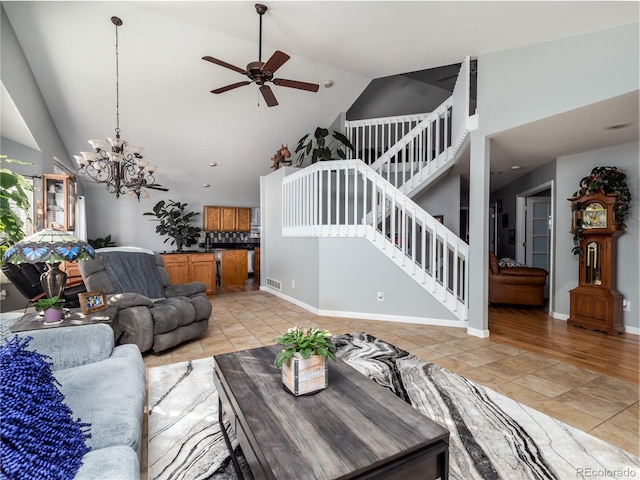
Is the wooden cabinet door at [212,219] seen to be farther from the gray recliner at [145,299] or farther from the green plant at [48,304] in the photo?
the green plant at [48,304]

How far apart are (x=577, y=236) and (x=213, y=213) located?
7402 millimetres

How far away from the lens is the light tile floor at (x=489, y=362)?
211cm

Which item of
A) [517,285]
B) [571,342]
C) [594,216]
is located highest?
[594,216]

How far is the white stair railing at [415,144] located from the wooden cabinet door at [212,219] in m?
4.02

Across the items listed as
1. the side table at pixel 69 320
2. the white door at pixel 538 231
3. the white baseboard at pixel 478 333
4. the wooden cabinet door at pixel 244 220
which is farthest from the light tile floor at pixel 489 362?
the wooden cabinet door at pixel 244 220

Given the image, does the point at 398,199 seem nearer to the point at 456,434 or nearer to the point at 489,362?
the point at 489,362

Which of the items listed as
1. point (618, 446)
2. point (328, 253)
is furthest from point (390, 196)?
point (618, 446)

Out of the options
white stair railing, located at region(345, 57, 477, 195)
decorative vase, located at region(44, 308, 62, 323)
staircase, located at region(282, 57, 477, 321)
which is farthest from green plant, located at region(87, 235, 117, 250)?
white stair railing, located at region(345, 57, 477, 195)

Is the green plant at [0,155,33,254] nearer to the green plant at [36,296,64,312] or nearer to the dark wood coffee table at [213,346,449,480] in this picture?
the green plant at [36,296,64,312]

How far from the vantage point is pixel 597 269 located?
160 inches

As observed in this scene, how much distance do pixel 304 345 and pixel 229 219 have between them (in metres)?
7.55

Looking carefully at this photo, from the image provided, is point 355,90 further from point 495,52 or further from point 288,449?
point 288,449

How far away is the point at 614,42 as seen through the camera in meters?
2.69

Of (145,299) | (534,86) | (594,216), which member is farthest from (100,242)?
(594,216)
